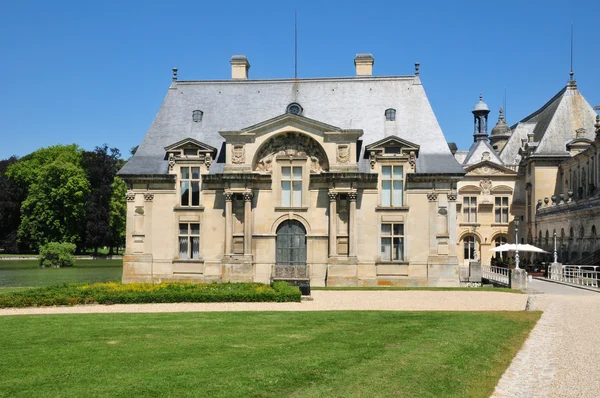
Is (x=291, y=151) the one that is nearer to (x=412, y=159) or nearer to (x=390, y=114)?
(x=390, y=114)

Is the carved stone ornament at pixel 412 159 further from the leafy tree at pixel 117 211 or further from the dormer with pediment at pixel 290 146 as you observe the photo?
the leafy tree at pixel 117 211

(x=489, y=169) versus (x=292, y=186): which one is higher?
(x=489, y=169)

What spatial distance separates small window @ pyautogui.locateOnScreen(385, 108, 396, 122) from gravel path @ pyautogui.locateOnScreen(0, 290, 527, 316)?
12990 mm

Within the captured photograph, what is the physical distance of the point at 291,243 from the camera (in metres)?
37.6

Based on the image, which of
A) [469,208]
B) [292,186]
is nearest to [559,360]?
[292,186]

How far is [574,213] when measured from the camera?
52594mm

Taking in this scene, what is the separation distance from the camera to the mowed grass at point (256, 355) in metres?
11.1

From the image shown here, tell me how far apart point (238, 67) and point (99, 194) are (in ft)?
156

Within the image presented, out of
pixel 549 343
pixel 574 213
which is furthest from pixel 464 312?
pixel 574 213

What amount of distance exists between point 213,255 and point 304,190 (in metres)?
6.34

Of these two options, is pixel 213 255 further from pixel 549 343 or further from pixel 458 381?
pixel 458 381

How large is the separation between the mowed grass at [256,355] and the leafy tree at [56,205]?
213ft

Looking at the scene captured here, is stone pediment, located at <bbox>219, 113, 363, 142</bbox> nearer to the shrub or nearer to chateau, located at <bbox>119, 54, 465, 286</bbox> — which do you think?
chateau, located at <bbox>119, 54, 465, 286</bbox>

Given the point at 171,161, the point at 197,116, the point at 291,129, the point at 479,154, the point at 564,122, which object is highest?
the point at 564,122
